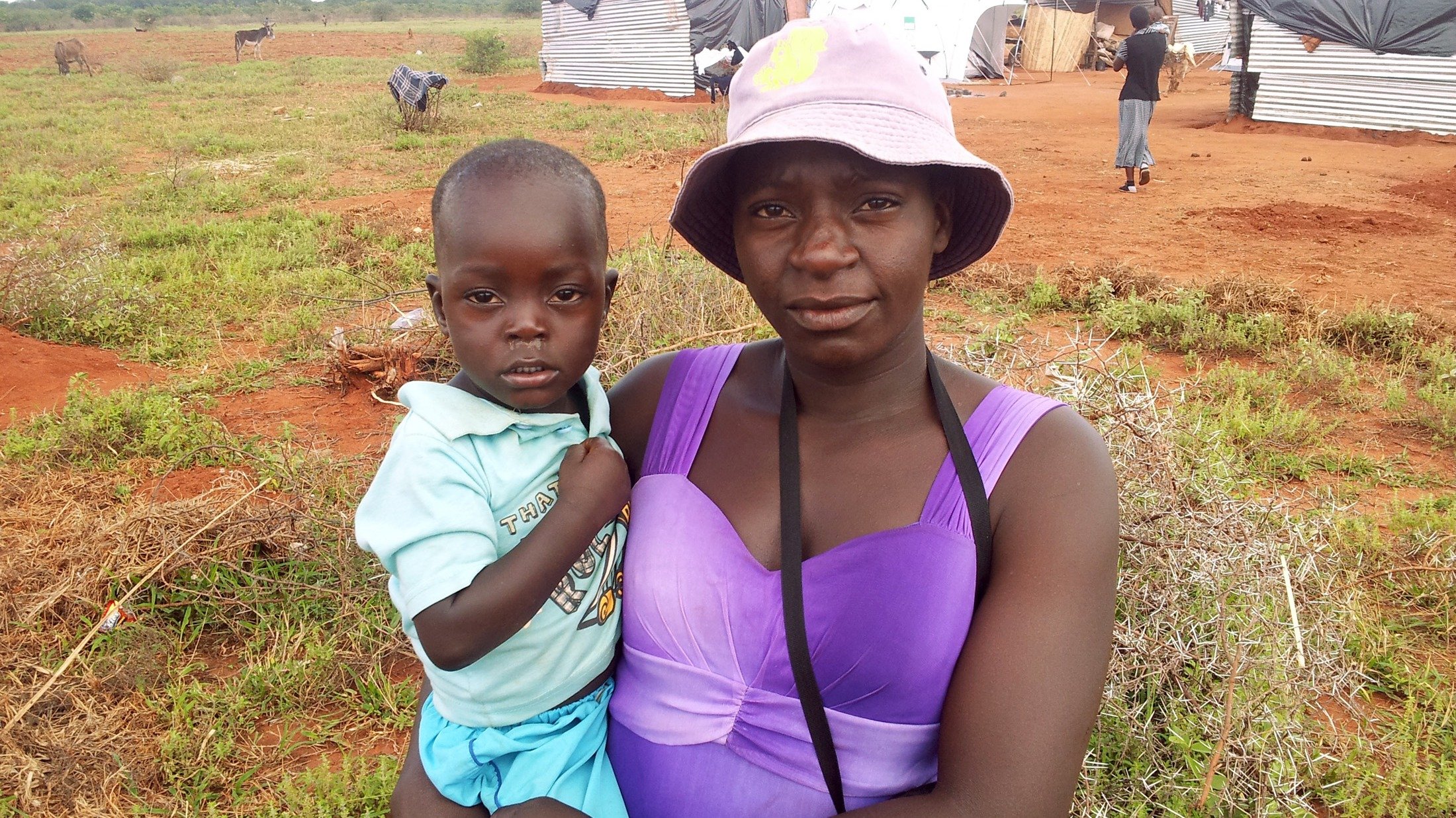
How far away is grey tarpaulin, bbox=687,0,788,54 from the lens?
19.9m

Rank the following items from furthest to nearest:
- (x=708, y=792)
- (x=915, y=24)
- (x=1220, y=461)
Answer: (x=915, y=24), (x=1220, y=461), (x=708, y=792)

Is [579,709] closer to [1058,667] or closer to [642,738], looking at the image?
[642,738]

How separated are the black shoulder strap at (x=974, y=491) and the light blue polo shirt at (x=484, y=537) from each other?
1.97ft

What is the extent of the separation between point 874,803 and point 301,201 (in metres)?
10.9

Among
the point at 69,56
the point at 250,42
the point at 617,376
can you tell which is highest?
the point at 250,42

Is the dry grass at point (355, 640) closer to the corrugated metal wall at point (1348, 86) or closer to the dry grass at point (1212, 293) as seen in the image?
the dry grass at point (1212, 293)

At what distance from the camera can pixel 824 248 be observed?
1344 millimetres

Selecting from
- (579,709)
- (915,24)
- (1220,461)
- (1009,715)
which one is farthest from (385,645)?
(915,24)

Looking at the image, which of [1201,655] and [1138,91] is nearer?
[1201,655]

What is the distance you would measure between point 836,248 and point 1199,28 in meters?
32.0

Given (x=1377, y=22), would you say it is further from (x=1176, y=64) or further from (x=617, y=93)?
(x=617, y=93)

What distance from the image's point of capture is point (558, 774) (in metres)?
1.49

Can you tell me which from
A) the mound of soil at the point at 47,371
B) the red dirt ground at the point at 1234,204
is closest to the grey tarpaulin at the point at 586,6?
the red dirt ground at the point at 1234,204

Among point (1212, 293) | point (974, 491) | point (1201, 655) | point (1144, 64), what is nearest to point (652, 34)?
point (1144, 64)
